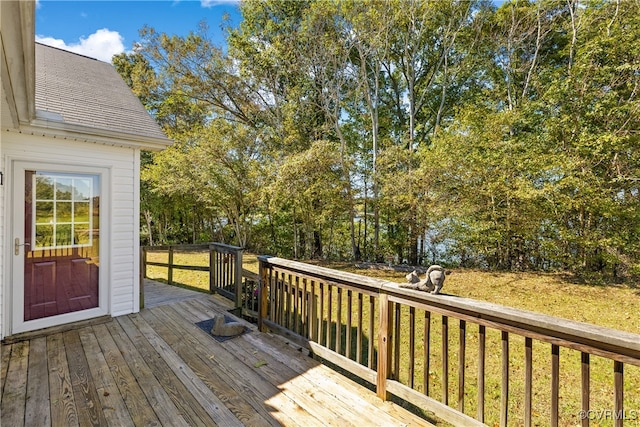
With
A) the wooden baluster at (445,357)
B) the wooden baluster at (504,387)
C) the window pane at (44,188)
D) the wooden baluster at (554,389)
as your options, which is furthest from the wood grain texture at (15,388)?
the wooden baluster at (554,389)

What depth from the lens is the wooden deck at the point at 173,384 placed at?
5.99 feet

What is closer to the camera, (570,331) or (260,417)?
(570,331)

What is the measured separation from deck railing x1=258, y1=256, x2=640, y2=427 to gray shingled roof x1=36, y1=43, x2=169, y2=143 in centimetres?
249

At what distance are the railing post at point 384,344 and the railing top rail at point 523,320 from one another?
0.32 feet

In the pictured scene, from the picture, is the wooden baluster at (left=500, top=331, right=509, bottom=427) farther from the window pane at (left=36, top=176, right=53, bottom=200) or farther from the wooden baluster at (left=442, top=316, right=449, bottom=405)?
the window pane at (left=36, top=176, right=53, bottom=200)

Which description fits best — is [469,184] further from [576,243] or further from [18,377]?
[18,377]

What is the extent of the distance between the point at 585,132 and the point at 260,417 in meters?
8.26

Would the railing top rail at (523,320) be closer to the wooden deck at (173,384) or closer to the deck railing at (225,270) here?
the wooden deck at (173,384)

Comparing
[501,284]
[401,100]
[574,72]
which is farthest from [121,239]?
[401,100]

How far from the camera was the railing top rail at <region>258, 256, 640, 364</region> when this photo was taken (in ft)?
3.73

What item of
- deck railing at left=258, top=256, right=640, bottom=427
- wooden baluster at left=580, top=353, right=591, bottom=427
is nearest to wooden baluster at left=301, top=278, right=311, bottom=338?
deck railing at left=258, top=256, right=640, bottom=427

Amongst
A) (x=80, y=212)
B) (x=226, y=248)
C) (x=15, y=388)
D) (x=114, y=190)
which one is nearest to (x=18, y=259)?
(x=80, y=212)

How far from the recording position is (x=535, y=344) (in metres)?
3.57

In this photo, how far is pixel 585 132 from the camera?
6.21 metres
